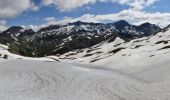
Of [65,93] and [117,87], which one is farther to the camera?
[117,87]

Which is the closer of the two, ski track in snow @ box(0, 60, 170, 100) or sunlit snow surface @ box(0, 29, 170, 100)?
ski track in snow @ box(0, 60, 170, 100)

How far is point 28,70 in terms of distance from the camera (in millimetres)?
41938

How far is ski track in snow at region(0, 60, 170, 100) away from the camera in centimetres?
2630

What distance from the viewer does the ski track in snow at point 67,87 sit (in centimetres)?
2630

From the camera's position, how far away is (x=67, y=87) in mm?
30766

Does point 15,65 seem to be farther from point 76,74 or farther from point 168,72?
point 168,72

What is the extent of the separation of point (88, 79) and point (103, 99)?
10755 mm

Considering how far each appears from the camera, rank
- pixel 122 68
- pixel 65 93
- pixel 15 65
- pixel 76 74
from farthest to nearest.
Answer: pixel 122 68 → pixel 15 65 → pixel 76 74 → pixel 65 93

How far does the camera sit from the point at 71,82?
33656mm

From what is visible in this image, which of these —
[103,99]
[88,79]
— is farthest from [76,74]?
[103,99]

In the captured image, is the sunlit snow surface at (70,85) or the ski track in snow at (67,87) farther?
the sunlit snow surface at (70,85)

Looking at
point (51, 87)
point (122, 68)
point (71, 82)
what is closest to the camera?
point (51, 87)

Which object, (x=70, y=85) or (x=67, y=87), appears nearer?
(x=67, y=87)

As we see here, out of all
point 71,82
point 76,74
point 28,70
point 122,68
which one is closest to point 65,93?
point 71,82
